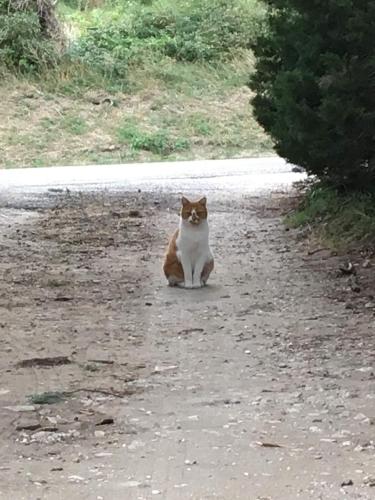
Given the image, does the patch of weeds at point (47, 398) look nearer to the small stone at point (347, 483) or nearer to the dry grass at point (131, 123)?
the small stone at point (347, 483)

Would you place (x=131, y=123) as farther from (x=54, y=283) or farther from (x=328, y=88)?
(x=54, y=283)

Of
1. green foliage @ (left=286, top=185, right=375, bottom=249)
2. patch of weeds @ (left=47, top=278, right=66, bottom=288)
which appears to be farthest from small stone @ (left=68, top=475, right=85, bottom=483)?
green foliage @ (left=286, top=185, right=375, bottom=249)

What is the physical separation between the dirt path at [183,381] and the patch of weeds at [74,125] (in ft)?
67.6

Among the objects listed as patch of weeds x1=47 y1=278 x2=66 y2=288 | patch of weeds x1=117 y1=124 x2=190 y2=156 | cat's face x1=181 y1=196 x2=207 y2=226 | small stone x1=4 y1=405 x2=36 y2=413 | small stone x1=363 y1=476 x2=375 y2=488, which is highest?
cat's face x1=181 y1=196 x2=207 y2=226

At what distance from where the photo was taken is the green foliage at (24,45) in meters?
35.4

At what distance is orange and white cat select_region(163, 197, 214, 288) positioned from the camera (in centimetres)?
938

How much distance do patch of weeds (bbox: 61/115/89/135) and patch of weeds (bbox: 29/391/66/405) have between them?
86.4 ft

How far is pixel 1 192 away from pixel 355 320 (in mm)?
→ 12716

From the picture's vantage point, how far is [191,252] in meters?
9.42

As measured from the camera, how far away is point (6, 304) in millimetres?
8906

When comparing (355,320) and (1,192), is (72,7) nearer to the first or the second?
(1,192)

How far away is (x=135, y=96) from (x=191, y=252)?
25677 millimetres

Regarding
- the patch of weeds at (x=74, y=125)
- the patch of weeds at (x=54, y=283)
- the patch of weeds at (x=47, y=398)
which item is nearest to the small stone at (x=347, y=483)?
the patch of weeds at (x=47, y=398)

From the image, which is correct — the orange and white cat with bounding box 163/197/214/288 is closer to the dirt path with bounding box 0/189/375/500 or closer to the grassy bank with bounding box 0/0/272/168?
the dirt path with bounding box 0/189/375/500
